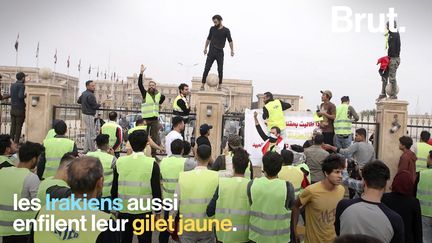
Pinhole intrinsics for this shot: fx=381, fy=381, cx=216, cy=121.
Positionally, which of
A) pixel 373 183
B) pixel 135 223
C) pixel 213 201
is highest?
pixel 373 183

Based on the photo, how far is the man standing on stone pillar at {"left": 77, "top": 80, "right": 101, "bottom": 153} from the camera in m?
9.89

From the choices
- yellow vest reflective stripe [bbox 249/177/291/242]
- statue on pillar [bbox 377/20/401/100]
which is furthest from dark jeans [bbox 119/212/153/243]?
statue on pillar [bbox 377/20/401/100]

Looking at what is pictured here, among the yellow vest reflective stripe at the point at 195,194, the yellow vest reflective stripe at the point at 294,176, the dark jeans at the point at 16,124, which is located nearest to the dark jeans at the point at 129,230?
the yellow vest reflective stripe at the point at 195,194

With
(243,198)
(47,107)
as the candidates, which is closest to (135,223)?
(243,198)

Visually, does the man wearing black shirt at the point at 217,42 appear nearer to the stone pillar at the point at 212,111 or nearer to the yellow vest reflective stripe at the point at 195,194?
the stone pillar at the point at 212,111

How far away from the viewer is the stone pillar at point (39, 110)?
37.4ft

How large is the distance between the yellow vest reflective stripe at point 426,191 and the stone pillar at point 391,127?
5607 millimetres

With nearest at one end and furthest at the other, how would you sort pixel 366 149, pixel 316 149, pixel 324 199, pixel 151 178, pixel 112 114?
pixel 324 199 → pixel 151 178 → pixel 316 149 → pixel 366 149 → pixel 112 114

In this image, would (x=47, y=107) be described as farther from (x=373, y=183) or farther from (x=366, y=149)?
(x=373, y=183)

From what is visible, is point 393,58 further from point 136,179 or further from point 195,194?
point 136,179

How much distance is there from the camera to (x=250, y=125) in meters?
10.1

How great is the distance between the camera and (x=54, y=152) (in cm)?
659

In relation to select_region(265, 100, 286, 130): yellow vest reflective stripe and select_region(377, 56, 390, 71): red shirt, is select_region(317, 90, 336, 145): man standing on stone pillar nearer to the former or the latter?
select_region(265, 100, 286, 130): yellow vest reflective stripe

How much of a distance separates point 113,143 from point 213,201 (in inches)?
196
